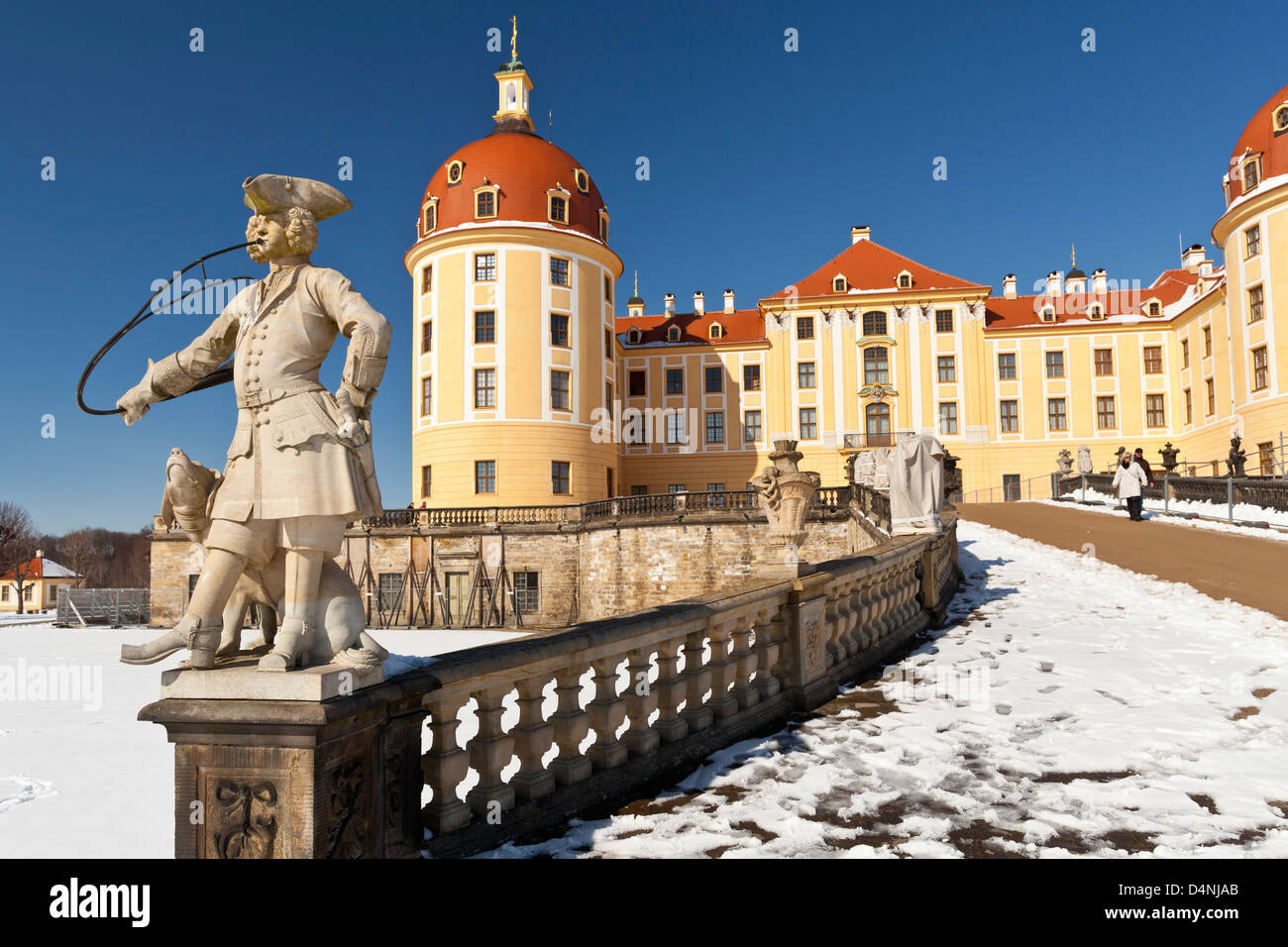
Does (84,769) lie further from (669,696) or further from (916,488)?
(916,488)

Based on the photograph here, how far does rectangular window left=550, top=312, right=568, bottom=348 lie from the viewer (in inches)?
1353

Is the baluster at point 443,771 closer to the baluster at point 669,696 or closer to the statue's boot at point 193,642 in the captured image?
the statue's boot at point 193,642

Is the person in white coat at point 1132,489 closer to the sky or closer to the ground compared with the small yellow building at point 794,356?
closer to the ground

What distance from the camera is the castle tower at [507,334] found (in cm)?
3303

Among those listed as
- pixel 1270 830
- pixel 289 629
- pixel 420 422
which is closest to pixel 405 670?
pixel 289 629

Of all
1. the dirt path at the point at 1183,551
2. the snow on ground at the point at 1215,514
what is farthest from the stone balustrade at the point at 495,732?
the snow on ground at the point at 1215,514

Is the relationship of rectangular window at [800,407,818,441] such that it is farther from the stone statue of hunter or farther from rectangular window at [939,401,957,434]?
the stone statue of hunter

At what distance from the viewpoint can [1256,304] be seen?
1271 inches

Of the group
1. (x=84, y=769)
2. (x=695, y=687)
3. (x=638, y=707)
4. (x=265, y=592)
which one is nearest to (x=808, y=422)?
(x=84, y=769)

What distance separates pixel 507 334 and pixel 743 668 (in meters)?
29.4

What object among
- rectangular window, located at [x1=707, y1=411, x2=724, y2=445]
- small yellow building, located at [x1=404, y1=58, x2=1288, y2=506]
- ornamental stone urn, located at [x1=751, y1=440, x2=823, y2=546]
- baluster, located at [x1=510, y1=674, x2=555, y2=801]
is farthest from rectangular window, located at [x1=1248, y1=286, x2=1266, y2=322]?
baluster, located at [x1=510, y1=674, x2=555, y2=801]

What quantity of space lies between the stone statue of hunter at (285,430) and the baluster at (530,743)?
1.21m

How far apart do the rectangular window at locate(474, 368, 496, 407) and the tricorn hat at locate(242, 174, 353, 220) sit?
30.1 meters

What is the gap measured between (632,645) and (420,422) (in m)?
32.3
